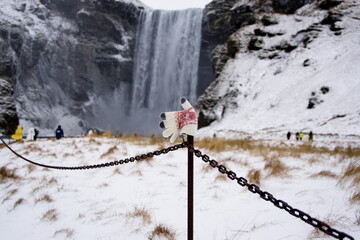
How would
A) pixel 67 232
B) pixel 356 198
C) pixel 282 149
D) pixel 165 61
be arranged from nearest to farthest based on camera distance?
pixel 67 232
pixel 356 198
pixel 282 149
pixel 165 61

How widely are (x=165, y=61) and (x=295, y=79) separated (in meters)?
24.6

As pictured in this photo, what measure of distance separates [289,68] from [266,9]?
1379cm

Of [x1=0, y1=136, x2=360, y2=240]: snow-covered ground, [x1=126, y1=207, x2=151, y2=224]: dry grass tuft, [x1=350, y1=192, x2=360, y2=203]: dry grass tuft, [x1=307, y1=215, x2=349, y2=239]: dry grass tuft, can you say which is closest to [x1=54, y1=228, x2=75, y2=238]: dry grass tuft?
[x1=0, y1=136, x2=360, y2=240]: snow-covered ground

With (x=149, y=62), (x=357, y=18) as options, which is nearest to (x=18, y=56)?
(x=149, y=62)

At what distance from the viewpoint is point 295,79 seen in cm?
2377

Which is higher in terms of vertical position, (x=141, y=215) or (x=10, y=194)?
(x=141, y=215)

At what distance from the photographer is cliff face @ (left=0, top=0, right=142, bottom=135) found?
3734 centimetres

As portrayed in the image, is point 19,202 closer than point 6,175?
Yes

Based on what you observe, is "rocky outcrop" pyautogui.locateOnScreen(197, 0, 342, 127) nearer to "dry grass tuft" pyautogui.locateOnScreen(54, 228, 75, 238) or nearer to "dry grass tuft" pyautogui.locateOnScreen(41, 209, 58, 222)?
"dry grass tuft" pyautogui.locateOnScreen(41, 209, 58, 222)

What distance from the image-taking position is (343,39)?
24406 mm

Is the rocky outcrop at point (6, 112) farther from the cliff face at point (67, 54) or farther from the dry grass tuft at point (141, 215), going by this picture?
the dry grass tuft at point (141, 215)

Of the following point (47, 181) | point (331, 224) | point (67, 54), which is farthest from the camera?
point (67, 54)

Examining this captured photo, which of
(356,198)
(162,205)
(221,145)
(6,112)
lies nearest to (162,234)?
(162,205)

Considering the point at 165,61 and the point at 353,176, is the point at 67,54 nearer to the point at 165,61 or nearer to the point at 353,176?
the point at 165,61
